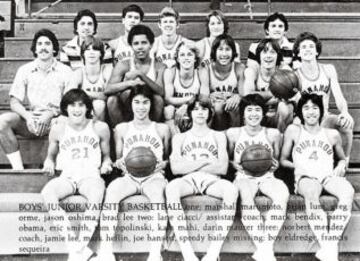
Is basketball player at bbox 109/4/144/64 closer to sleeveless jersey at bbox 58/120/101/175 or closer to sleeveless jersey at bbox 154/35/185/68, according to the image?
sleeveless jersey at bbox 154/35/185/68

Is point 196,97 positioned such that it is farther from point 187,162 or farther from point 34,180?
point 34,180

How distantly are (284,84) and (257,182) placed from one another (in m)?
0.71

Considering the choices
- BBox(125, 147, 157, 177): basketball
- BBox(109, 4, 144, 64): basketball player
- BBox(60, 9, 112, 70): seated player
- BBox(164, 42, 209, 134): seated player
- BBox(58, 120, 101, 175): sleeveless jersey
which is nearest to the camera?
BBox(125, 147, 157, 177): basketball

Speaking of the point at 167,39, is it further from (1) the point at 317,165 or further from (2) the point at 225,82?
(1) the point at 317,165

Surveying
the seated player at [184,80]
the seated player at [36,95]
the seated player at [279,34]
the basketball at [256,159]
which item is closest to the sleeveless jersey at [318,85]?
the seated player at [279,34]

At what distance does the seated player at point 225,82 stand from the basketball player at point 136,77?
14.2 inches

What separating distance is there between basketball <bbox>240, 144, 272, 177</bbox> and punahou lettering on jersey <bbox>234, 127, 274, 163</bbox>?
0.80ft

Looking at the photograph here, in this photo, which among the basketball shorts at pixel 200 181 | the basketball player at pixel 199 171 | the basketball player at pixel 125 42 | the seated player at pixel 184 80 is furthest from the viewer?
the basketball player at pixel 125 42

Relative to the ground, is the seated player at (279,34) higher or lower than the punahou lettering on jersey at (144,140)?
higher

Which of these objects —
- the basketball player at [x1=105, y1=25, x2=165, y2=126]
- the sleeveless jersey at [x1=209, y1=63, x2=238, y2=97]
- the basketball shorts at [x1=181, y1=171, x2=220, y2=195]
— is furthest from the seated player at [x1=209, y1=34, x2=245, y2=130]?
the basketball shorts at [x1=181, y1=171, x2=220, y2=195]

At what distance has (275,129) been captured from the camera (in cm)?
379

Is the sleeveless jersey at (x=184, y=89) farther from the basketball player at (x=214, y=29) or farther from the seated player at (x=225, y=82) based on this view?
the basketball player at (x=214, y=29)

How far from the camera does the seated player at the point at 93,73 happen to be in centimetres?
410

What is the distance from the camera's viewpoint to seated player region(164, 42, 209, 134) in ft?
13.2
